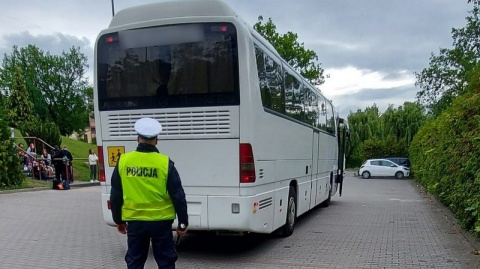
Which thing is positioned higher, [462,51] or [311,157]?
[462,51]

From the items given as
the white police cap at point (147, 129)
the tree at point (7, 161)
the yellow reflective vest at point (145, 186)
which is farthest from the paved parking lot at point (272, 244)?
the tree at point (7, 161)

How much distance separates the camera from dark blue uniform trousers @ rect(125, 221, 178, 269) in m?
4.23

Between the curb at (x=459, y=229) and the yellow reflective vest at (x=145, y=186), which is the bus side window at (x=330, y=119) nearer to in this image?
the curb at (x=459, y=229)

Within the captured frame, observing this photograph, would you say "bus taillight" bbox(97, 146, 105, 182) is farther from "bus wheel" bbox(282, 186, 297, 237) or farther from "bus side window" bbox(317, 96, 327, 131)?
"bus side window" bbox(317, 96, 327, 131)

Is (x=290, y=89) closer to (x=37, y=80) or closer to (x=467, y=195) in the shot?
(x=467, y=195)

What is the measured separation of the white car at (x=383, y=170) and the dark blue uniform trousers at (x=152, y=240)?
3237cm

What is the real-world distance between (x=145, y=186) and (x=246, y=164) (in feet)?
7.86

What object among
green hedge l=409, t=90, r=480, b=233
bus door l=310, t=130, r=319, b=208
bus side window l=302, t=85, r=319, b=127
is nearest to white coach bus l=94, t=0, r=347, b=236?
bus side window l=302, t=85, r=319, b=127

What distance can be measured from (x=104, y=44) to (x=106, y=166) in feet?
6.16

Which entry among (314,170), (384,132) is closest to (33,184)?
(314,170)

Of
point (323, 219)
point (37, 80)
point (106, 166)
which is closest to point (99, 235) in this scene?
point (106, 166)

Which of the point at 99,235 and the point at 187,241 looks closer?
the point at 187,241

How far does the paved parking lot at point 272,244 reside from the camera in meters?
6.68

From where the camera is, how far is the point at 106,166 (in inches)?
271
